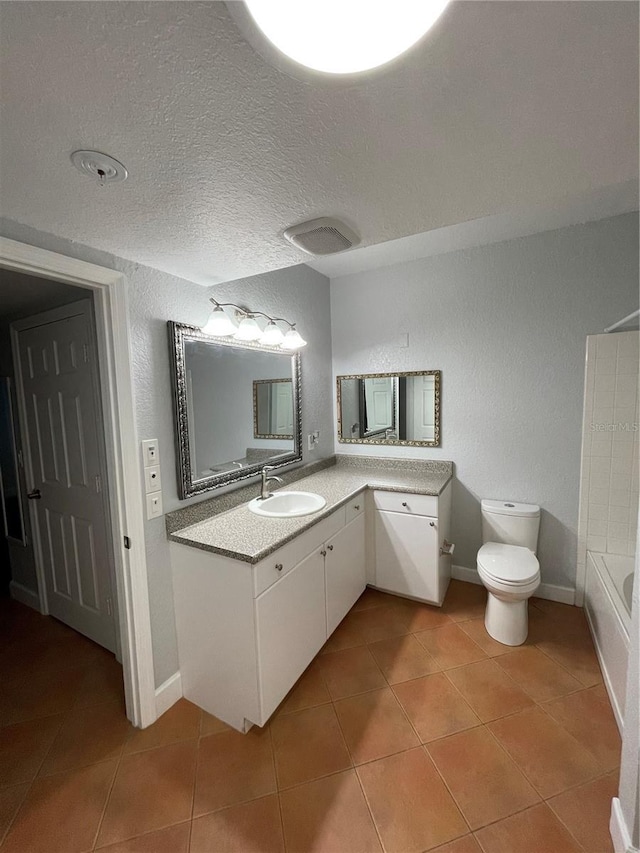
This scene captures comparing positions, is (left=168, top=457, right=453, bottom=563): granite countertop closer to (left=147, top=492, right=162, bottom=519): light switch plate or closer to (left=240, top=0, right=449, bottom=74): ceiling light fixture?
(left=147, top=492, right=162, bottom=519): light switch plate

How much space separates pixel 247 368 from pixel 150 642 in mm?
1500

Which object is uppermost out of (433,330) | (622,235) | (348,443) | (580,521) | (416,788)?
(622,235)

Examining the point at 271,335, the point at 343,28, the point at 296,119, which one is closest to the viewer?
→ the point at 343,28

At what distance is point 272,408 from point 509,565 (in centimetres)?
175

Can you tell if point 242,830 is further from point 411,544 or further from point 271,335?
point 271,335

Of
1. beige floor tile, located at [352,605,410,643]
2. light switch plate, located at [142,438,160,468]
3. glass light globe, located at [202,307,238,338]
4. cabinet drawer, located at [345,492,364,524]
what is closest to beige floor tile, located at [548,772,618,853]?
beige floor tile, located at [352,605,410,643]

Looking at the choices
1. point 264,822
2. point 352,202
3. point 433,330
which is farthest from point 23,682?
point 433,330

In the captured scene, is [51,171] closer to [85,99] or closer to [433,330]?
[85,99]

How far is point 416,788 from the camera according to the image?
122 centimetres

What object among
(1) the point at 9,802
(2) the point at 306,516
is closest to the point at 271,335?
(2) the point at 306,516

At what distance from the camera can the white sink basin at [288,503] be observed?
183 centimetres

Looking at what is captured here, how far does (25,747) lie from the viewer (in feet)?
4.57

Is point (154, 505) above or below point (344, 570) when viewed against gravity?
above

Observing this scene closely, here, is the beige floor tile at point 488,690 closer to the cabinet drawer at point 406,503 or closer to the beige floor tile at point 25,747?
the cabinet drawer at point 406,503
